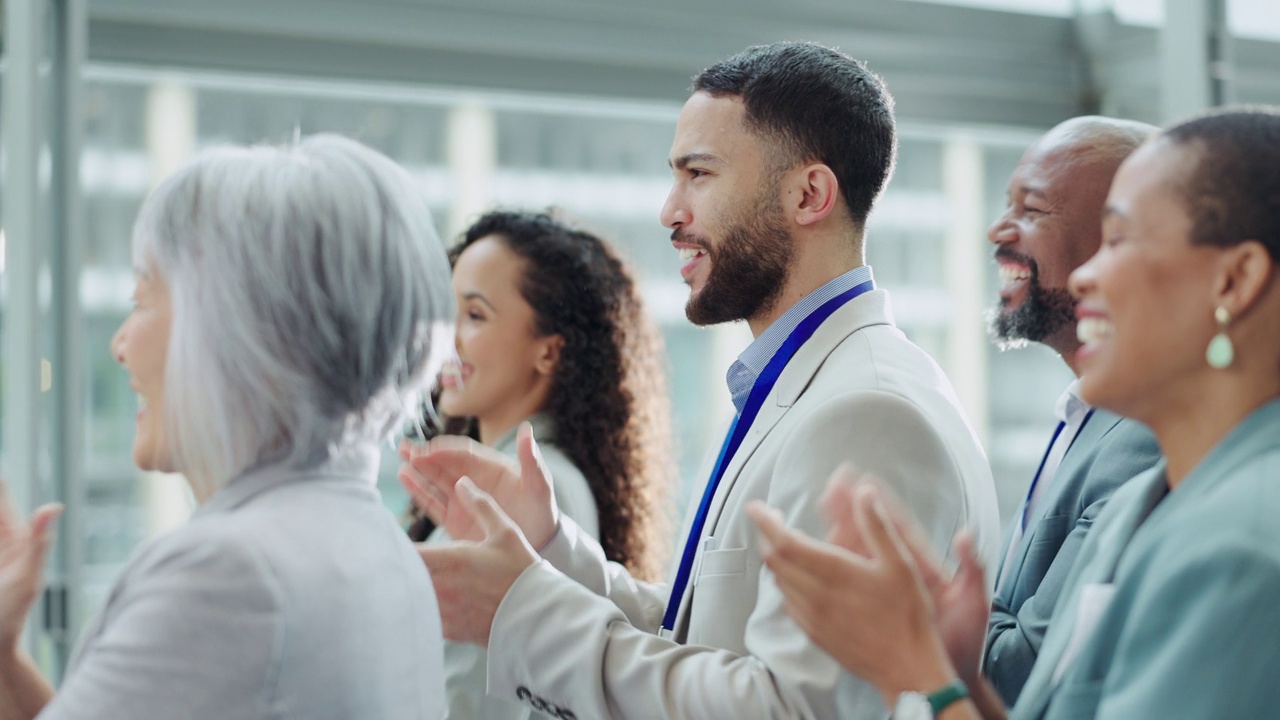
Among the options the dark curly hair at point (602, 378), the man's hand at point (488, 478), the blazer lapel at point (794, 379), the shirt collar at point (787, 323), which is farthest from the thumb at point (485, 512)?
the dark curly hair at point (602, 378)

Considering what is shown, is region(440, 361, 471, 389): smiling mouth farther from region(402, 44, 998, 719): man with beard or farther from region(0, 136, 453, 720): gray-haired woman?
region(0, 136, 453, 720): gray-haired woman

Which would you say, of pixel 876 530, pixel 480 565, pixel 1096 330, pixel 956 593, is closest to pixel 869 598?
pixel 876 530

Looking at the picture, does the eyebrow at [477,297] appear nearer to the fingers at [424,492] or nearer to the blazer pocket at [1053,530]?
the fingers at [424,492]

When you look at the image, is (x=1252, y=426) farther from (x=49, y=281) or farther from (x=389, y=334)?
(x=49, y=281)

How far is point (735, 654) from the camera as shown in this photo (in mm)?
1528

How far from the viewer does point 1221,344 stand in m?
1.10

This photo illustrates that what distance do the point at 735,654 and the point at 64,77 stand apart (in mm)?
2470

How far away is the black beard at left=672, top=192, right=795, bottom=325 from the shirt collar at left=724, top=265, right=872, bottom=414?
4 cm

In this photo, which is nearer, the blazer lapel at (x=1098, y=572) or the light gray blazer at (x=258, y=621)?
the light gray blazer at (x=258, y=621)

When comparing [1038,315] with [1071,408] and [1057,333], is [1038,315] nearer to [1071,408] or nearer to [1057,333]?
[1057,333]

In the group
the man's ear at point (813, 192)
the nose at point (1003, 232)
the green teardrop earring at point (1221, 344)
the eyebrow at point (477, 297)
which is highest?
the man's ear at point (813, 192)

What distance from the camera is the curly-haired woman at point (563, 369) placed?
2.63 metres

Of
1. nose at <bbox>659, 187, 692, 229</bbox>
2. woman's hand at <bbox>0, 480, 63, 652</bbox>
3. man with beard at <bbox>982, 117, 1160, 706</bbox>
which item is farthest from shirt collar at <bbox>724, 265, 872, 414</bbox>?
woman's hand at <bbox>0, 480, 63, 652</bbox>

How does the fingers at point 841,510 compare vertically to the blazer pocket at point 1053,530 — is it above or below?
above
